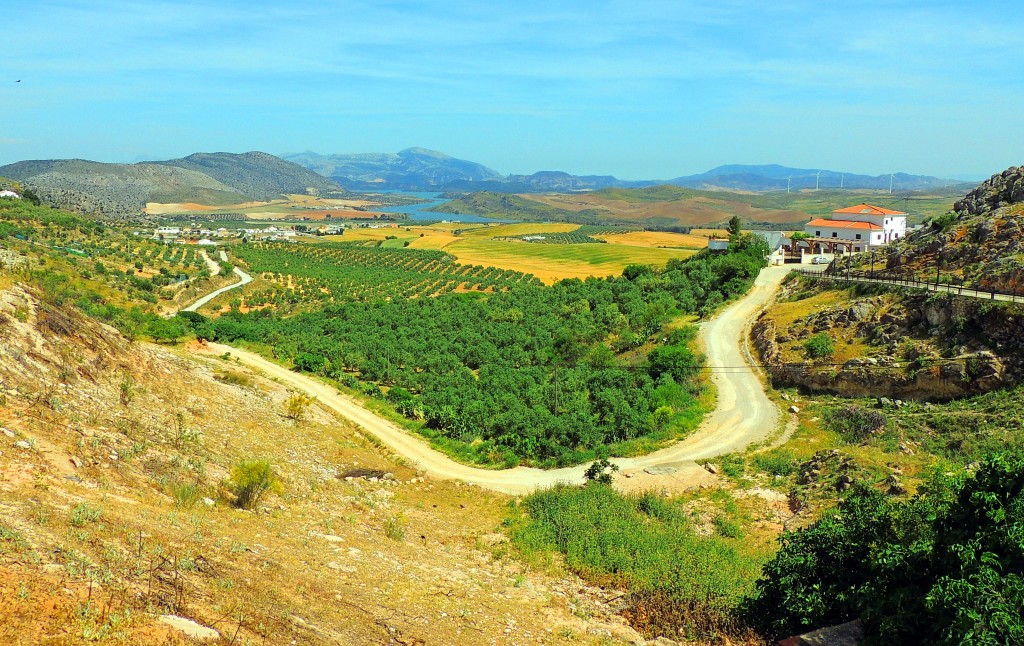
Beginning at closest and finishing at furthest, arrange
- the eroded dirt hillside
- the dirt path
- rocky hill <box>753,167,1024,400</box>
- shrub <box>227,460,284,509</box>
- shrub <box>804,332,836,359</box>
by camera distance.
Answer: the eroded dirt hillside → shrub <box>227,460,284,509</box> → rocky hill <box>753,167,1024,400</box> → shrub <box>804,332,836,359</box> → the dirt path

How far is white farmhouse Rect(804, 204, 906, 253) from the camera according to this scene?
75.7 m

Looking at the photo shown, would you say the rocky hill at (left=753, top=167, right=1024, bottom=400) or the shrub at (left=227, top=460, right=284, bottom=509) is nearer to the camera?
the shrub at (left=227, top=460, right=284, bottom=509)

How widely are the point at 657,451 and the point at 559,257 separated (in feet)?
323

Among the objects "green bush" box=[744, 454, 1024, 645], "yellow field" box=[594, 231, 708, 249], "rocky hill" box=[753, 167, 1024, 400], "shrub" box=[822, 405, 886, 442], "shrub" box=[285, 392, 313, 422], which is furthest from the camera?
"yellow field" box=[594, 231, 708, 249]

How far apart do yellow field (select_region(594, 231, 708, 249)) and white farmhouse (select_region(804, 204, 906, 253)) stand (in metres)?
53.3

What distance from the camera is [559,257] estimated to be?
Result: 410 feet

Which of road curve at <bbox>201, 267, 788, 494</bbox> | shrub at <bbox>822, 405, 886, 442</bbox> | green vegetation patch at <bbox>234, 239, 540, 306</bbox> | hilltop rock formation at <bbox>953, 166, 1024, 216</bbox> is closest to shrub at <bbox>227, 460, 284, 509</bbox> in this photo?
road curve at <bbox>201, 267, 788, 494</bbox>

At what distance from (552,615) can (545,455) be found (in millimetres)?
15312

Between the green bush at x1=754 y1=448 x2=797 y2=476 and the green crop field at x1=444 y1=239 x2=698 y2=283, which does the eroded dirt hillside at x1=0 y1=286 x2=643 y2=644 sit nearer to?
the green bush at x1=754 y1=448 x2=797 y2=476

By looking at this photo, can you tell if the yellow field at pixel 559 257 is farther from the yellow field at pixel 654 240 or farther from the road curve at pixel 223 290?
the road curve at pixel 223 290

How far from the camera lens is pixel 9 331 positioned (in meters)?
19.3

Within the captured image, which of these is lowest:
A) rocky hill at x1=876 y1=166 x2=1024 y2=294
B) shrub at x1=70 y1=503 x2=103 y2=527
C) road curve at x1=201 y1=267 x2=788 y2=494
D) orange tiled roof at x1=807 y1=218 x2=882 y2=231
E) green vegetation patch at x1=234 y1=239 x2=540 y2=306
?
road curve at x1=201 y1=267 x2=788 y2=494

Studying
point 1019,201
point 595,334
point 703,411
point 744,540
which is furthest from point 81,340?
point 1019,201

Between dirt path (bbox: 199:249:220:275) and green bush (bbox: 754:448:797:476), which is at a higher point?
dirt path (bbox: 199:249:220:275)
